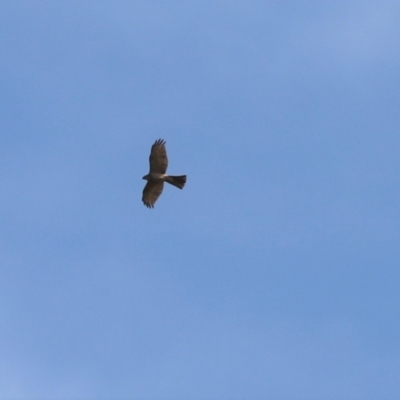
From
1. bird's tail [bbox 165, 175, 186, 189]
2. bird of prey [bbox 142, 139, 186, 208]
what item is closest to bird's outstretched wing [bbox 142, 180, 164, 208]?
bird of prey [bbox 142, 139, 186, 208]

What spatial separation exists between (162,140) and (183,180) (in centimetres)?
216

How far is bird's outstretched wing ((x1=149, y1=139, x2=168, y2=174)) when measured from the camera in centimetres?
7950

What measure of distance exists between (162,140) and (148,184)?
8.39 ft

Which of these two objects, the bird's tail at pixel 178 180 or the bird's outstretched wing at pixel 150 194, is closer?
the bird's tail at pixel 178 180

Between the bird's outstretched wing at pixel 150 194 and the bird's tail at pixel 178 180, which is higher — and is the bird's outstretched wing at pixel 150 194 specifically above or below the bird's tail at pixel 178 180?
above

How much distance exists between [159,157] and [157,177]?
99cm

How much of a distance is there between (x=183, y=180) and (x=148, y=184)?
248 centimetres

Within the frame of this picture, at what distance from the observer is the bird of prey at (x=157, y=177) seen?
3118 inches

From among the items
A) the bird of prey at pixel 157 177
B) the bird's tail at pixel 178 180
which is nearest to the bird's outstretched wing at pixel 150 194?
the bird of prey at pixel 157 177

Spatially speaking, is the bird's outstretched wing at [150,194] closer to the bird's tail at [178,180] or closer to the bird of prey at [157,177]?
the bird of prey at [157,177]

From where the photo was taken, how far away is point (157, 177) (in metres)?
79.9

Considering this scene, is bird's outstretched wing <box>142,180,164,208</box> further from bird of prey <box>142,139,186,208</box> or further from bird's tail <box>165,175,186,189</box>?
bird's tail <box>165,175,186,189</box>

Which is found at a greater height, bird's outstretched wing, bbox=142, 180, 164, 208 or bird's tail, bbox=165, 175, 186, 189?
bird's outstretched wing, bbox=142, 180, 164, 208

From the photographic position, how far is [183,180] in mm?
78875
